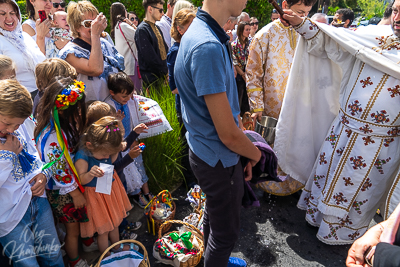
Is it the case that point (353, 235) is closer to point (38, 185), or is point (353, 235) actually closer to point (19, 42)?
point (38, 185)

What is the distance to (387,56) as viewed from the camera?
2.16 meters

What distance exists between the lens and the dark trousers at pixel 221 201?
162cm

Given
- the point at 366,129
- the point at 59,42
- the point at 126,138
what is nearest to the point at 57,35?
the point at 59,42

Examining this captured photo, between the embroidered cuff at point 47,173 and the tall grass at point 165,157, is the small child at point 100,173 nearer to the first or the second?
the embroidered cuff at point 47,173

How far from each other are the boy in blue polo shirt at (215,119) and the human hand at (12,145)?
1.06m

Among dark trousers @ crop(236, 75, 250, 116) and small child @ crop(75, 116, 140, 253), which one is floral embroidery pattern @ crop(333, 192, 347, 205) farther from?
dark trousers @ crop(236, 75, 250, 116)

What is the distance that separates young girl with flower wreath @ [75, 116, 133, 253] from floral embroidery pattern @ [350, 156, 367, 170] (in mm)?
1882

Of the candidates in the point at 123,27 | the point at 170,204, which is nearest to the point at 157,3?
the point at 123,27

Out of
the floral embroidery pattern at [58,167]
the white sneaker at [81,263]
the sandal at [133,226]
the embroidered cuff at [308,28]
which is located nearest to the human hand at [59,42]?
the floral embroidery pattern at [58,167]

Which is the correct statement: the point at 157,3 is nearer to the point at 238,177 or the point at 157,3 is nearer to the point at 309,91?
the point at 309,91

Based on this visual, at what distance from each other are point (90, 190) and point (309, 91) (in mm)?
2177

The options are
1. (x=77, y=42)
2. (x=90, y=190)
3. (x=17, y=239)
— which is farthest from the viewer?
(x=77, y=42)

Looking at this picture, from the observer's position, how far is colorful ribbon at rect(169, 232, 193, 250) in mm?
2363

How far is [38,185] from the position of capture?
1819 mm
